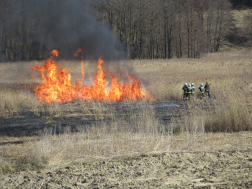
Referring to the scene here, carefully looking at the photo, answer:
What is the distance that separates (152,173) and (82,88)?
494 inches

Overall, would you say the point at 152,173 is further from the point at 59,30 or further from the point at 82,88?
the point at 82,88

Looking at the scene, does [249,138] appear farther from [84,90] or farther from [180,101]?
[84,90]

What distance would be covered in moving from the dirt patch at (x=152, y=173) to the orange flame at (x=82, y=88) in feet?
34.4

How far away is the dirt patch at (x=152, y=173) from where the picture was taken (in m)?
4.69

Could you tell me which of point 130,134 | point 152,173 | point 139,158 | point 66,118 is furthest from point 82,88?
point 152,173

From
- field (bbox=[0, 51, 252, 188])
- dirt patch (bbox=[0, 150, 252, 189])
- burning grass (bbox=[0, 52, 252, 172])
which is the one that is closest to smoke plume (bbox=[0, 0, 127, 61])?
burning grass (bbox=[0, 52, 252, 172])

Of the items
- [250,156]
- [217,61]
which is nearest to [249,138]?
[250,156]

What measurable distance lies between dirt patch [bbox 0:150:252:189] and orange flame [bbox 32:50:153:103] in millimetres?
10470

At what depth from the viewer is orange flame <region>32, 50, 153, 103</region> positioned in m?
15.6

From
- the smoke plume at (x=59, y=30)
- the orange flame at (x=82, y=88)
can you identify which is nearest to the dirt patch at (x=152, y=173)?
the smoke plume at (x=59, y=30)

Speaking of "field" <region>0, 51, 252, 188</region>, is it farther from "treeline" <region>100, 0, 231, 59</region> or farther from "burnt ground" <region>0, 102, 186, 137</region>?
"treeline" <region>100, 0, 231, 59</region>

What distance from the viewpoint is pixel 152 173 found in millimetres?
5199

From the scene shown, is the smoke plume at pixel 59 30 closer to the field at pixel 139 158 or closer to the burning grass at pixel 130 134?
the burning grass at pixel 130 134

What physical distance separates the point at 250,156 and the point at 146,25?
113 ft
